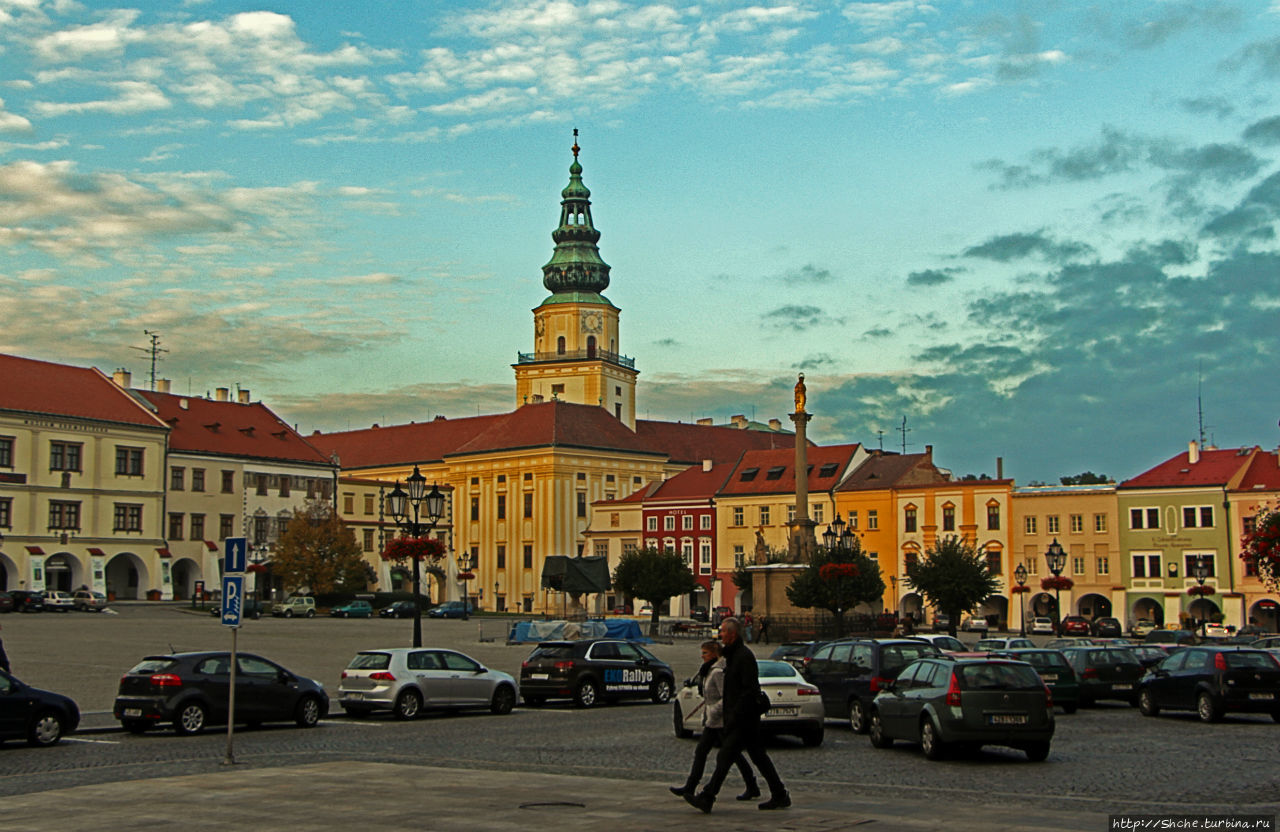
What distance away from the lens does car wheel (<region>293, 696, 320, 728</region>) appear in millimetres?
24125

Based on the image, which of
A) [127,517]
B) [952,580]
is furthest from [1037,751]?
[127,517]

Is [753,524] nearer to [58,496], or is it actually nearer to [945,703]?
[58,496]

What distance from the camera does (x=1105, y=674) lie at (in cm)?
2992

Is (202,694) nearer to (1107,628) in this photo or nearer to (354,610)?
(1107,628)

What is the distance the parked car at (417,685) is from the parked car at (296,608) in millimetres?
57463

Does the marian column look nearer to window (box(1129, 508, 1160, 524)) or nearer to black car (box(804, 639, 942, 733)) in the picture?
window (box(1129, 508, 1160, 524))

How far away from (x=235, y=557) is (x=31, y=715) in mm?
4694

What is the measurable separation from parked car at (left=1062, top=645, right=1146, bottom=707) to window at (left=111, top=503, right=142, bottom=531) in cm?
7218

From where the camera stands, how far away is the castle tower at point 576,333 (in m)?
131

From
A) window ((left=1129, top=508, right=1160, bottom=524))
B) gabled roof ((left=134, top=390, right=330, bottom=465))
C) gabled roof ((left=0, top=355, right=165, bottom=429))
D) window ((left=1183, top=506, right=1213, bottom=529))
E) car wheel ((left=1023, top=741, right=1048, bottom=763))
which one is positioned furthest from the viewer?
gabled roof ((left=134, top=390, right=330, bottom=465))

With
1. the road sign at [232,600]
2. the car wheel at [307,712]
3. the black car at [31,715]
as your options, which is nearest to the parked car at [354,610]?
the car wheel at [307,712]

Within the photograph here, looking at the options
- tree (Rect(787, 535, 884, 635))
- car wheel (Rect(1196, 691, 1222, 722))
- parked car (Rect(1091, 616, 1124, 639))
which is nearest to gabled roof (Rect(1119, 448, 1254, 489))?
parked car (Rect(1091, 616, 1124, 639))

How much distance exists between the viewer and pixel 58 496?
3356 inches

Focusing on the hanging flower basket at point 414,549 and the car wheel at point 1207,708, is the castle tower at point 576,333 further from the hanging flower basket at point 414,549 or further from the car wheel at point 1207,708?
the car wheel at point 1207,708
